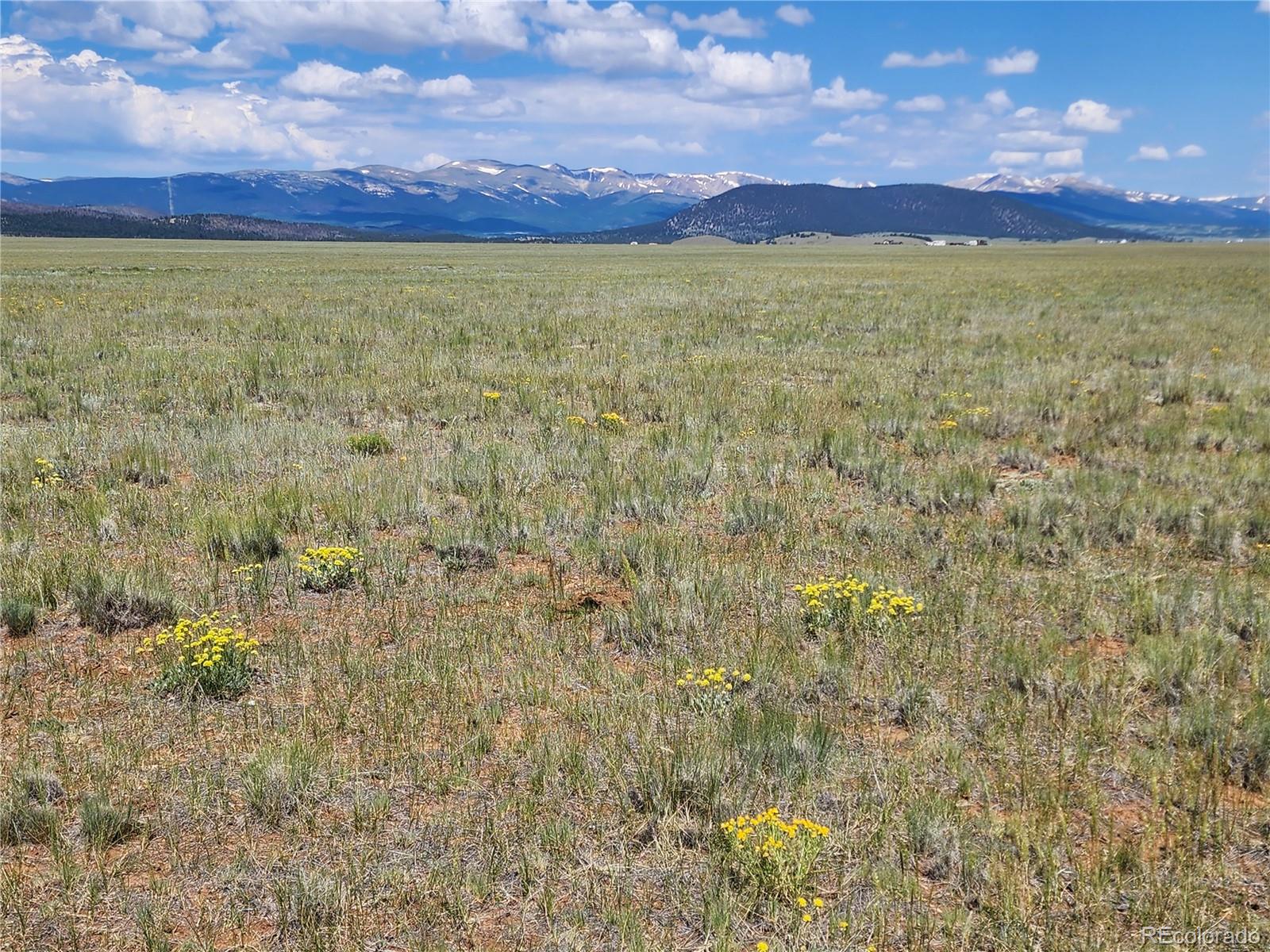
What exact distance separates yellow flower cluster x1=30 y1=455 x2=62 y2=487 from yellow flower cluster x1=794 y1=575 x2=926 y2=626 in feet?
24.7

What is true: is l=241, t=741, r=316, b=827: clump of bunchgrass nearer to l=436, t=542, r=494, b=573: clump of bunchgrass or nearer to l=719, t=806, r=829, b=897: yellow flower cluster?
l=719, t=806, r=829, b=897: yellow flower cluster

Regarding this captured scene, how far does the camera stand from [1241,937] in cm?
287

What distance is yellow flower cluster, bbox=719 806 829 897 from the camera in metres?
3.08

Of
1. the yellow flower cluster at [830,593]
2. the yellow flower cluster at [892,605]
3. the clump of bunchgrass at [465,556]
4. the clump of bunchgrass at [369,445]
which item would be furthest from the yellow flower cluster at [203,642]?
the clump of bunchgrass at [369,445]

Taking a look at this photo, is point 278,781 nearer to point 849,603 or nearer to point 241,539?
point 241,539

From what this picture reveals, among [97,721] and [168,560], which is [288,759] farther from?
[168,560]

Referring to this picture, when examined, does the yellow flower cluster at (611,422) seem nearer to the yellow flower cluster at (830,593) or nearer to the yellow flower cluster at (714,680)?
the yellow flower cluster at (830,593)

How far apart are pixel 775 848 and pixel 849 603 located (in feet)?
8.41

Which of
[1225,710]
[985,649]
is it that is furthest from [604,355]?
[1225,710]

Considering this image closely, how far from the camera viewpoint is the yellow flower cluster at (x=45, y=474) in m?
7.77

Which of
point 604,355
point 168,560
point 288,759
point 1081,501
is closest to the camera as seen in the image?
point 288,759

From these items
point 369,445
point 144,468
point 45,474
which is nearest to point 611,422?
point 369,445

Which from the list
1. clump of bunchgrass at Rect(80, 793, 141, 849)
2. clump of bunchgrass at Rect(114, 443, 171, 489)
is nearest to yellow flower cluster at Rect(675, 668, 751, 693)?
clump of bunchgrass at Rect(80, 793, 141, 849)

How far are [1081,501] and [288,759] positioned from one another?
24.5 feet
